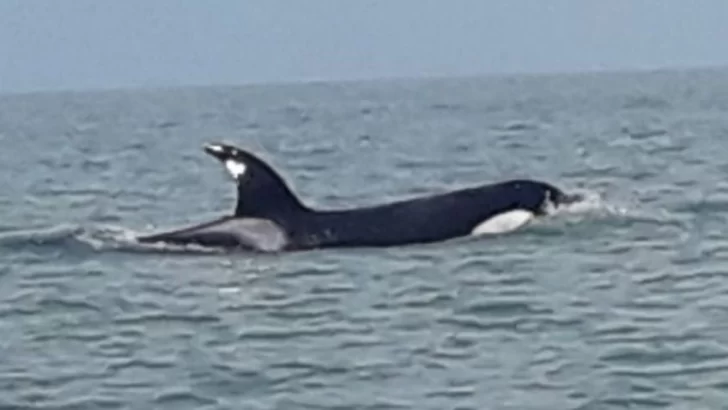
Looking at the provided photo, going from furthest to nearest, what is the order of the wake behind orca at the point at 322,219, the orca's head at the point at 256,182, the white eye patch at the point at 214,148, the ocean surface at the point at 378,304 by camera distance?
the wake behind orca at the point at 322,219
the orca's head at the point at 256,182
the white eye patch at the point at 214,148
the ocean surface at the point at 378,304

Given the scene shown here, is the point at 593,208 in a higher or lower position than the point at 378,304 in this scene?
higher

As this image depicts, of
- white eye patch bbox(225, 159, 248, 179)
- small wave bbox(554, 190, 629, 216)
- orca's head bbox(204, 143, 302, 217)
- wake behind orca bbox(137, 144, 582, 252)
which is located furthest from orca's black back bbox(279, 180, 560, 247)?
small wave bbox(554, 190, 629, 216)

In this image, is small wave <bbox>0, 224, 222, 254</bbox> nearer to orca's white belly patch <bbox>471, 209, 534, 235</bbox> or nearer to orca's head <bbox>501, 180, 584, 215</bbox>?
orca's white belly patch <bbox>471, 209, 534, 235</bbox>

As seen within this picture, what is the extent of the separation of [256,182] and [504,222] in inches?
121

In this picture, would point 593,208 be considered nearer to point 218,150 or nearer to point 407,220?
point 407,220

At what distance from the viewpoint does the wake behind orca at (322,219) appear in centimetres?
2075

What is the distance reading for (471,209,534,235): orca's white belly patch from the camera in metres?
21.5

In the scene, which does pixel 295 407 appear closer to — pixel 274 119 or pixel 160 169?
pixel 160 169

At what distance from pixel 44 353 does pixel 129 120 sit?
60811 millimetres

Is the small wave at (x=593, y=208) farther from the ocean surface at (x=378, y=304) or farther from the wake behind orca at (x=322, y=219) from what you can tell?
the wake behind orca at (x=322, y=219)

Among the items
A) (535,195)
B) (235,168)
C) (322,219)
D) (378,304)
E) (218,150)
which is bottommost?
(378,304)

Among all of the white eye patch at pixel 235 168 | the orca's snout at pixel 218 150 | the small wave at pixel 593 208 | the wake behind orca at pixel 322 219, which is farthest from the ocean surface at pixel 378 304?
the orca's snout at pixel 218 150

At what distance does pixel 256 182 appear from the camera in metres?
20.7

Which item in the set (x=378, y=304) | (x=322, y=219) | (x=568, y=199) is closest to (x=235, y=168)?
(x=322, y=219)
